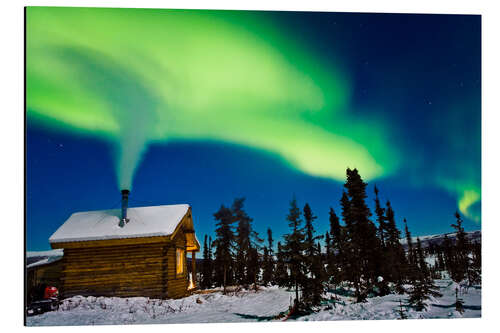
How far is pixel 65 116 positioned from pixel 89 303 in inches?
294

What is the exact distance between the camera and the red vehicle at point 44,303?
35.1 ft

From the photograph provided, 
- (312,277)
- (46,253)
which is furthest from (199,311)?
(46,253)

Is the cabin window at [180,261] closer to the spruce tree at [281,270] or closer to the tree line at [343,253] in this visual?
the tree line at [343,253]

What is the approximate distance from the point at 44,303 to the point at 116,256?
322cm

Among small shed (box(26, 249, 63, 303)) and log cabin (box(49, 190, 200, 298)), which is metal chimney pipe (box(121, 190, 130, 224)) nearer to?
log cabin (box(49, 190, 200, 298))

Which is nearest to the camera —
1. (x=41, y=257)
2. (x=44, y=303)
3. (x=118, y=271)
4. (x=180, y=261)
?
(x=44, y=303)

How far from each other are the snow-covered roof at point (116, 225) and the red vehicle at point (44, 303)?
242 centimetres

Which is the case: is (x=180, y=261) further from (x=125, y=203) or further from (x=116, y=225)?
(x=125, y=203)

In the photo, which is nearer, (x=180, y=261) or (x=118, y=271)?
(x=118, y=271)

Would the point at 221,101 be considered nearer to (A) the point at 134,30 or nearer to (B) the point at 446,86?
(A) the point at 134,30

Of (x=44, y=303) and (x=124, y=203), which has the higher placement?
(x=124, y=203)

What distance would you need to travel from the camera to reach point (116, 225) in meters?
14.4

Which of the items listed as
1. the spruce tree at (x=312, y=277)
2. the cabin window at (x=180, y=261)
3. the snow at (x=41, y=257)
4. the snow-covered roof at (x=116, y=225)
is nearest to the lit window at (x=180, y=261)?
the cabin window at (x=180, y=261)

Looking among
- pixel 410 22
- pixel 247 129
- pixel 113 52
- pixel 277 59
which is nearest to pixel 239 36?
pixel 277 59
